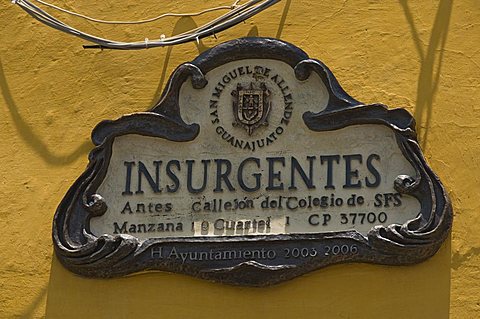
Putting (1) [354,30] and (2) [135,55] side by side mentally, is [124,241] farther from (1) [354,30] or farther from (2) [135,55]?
(1) [354,30]

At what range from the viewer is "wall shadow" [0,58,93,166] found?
7.90 m

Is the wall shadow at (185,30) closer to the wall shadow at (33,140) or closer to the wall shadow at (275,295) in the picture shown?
the wall shadow at (33,140)

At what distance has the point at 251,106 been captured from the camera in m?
7.66

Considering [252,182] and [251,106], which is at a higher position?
[251,106]

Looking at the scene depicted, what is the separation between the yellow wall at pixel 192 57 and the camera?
7164 millimetres

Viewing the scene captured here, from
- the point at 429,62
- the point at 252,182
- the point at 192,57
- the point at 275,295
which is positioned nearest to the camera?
the point at 275,295

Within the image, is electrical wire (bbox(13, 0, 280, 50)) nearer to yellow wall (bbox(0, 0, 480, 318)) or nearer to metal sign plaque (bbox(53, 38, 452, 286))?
yellow wall (bbox(0, 0, 480, 318))

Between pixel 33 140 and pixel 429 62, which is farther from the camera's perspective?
pixel 33 140

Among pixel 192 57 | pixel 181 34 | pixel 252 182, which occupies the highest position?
pixel 181 34

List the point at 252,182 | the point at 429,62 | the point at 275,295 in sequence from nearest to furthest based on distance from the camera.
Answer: the point at 275,295, the point at 252,182, the point at 429,62

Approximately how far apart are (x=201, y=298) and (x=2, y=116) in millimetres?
1860

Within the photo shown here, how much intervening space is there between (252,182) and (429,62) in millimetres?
1289

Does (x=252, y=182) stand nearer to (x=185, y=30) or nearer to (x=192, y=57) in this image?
(x=192, y=57)

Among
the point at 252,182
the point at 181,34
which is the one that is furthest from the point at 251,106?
the point at 181,34
